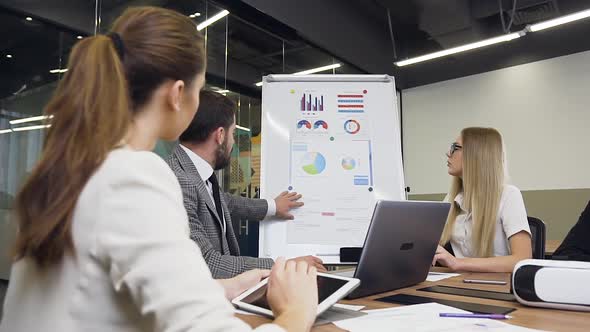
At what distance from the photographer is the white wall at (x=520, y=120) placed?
521cm

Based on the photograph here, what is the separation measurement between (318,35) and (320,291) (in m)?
4.02

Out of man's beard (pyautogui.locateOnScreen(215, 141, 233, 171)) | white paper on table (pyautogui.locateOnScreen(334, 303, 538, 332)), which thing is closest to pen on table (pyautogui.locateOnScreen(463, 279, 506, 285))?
white paper on table (pyautogui.locateOnScreen(334, 303, 538, 332))

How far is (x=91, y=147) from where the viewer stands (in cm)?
64

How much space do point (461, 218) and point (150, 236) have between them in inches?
81.8

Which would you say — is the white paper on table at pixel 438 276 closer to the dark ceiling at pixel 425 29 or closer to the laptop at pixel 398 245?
the laptop at pixel 398 245

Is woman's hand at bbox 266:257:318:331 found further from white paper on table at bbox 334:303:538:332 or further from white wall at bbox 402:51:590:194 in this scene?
white wall at bbox 402:51:590:194

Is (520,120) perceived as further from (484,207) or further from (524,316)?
(524,316)

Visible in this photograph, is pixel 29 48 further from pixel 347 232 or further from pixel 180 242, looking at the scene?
pixel 180 242

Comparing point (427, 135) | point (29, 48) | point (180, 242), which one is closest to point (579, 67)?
point (427, 135)

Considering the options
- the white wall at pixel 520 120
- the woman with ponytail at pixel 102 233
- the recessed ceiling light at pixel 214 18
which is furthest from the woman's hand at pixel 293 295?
the white wall at pixel 520 120

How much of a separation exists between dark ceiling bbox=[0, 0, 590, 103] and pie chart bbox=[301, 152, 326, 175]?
1.72 m

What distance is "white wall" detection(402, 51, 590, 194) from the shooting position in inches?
205

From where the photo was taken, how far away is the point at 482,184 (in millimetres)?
2258

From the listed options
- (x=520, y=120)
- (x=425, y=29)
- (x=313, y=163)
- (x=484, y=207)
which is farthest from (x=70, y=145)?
(x=520, y=120)
